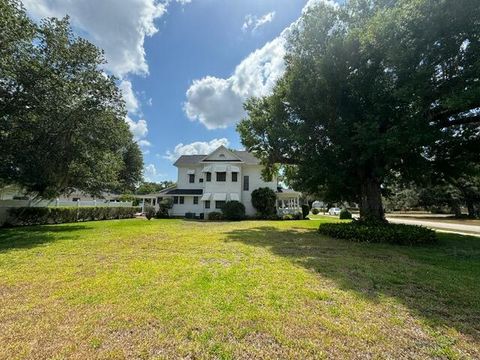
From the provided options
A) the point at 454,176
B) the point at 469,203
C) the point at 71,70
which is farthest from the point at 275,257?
the point at 469,203

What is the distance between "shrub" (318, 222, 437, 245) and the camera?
12594mm

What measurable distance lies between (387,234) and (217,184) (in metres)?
20.5

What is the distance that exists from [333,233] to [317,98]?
7.71 meters

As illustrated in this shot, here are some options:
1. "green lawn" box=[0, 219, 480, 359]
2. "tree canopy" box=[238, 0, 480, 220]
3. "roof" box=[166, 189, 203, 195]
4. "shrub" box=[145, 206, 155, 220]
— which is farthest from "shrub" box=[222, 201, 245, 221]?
"green lawn" box=[0, 219, 480, 359]

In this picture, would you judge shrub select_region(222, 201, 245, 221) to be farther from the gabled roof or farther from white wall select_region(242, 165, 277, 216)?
the gabled roof

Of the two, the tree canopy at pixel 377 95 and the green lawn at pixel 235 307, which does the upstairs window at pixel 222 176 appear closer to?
the tree canopy at pixel 377 95

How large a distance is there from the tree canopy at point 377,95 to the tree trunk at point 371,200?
6 centimetres

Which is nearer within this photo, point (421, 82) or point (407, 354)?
point (407, 354)

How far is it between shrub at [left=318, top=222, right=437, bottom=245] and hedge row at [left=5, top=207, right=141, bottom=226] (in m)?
21.3

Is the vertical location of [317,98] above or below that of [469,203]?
above

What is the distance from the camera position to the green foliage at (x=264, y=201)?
30375 mm

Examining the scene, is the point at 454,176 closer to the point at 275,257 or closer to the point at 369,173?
the point at 369,173

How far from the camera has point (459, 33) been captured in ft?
35.4

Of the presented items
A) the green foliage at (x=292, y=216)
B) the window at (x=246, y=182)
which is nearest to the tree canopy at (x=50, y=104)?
the window at (x=246, y=182)
